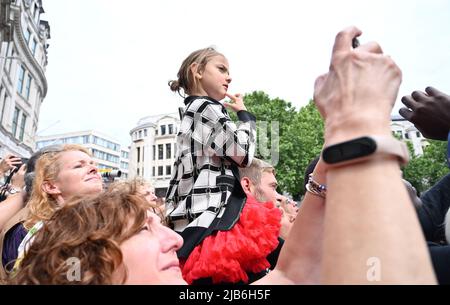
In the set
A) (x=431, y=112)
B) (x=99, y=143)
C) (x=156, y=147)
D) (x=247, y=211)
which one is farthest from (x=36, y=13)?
(x=99, y=143)

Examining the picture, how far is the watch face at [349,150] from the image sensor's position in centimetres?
59

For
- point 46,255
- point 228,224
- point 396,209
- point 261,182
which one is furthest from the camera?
point 261,182

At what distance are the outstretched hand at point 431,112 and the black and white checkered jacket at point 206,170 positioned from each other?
38.0 inches

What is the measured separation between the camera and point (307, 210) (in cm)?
105

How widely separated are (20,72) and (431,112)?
35301 mm

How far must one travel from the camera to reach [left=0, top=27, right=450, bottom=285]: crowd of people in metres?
0.56

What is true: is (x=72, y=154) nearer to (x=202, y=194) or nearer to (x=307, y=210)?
(x=202, y=194)

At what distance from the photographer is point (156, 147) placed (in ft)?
179

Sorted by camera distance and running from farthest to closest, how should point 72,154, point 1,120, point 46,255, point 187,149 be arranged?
point 1,120, point 72,154, point 187,149, point 46,255

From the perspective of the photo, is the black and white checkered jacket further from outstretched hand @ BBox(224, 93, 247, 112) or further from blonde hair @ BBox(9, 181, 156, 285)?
blonde hair @ BBox(9, 181, 156, 285)

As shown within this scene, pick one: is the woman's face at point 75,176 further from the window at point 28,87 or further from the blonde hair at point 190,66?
the window at point 28,87

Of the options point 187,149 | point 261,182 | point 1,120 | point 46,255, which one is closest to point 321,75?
point 46,255

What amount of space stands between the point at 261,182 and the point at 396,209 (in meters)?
3.57

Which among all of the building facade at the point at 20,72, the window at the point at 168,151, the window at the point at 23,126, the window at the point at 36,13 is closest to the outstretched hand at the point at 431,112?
the building facade at the point at 20,72
